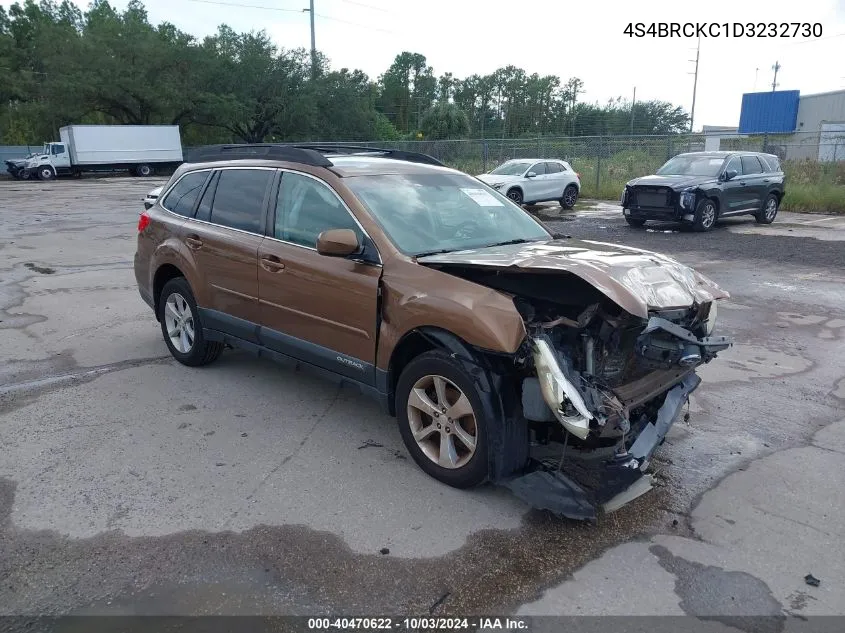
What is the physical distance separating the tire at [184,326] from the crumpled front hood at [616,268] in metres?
2.48

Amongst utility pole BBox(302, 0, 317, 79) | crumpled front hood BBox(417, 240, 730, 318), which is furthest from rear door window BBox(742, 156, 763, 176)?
utility pole BBox(302, 0, 317, 79)

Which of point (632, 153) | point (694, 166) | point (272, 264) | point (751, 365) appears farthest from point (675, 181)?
point (272, 264)

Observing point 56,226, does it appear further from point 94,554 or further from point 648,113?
point 648,113

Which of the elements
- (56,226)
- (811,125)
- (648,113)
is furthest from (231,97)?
(648,113)

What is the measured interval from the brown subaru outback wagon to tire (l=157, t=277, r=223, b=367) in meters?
0.36

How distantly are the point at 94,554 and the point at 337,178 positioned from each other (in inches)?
101

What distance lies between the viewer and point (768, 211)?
55.1 ft

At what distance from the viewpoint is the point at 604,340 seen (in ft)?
11.4

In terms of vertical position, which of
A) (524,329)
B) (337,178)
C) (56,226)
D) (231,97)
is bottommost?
(56,226)

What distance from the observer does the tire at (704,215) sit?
49.1ft

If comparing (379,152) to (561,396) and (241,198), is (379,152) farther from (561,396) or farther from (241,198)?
(561,396)

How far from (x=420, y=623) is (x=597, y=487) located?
1355 mm

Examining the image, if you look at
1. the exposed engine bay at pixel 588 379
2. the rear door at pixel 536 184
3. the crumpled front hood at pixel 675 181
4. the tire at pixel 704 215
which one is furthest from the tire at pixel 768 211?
the exposed engine bay at pixel 588 379

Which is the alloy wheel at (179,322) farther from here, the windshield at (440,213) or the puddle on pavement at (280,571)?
the puddle on pavement at (280,571)
